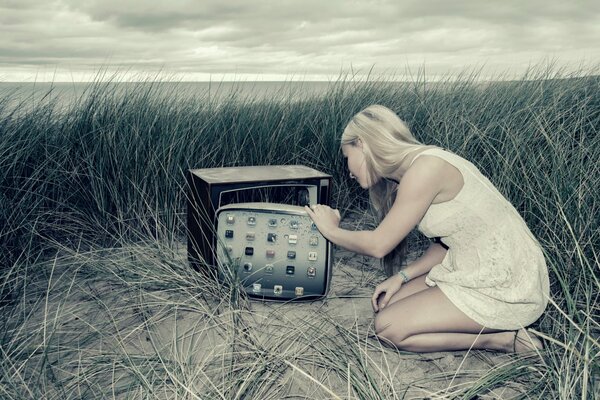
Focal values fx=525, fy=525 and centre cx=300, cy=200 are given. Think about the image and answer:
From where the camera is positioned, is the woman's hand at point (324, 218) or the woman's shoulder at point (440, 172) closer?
the woman's shoulder at point (440, 172)

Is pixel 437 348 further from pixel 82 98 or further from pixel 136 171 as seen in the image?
pixel 82 98

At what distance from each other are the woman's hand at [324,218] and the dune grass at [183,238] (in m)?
0.33

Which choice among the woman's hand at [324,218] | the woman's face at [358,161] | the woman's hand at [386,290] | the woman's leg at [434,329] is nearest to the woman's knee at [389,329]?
the woman's leg at [434,329]

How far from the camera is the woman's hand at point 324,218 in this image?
1.94 metres

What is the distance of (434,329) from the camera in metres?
1.87

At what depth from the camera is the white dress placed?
71.0 inches

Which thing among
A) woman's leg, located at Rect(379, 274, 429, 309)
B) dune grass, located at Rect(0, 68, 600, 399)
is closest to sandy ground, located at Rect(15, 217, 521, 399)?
dune grass, located at Rect(0, 68, 600, 399)

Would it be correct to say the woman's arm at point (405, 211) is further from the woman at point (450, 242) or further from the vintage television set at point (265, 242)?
the vintage television set at point (265, 242)

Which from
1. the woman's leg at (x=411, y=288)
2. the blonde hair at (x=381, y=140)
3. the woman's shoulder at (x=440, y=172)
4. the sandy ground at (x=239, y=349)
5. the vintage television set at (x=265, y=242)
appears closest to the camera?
the sandy ground at (x=239, y=349)

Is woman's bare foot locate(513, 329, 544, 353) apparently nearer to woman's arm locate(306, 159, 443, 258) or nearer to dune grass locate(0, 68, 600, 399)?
dune grass locate(0, 68, 600, 399)

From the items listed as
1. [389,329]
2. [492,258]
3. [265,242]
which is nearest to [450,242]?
[492,258]

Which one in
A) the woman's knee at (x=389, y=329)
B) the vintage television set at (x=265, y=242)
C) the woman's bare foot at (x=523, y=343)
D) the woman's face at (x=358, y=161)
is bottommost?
the woman's bare foot at (x=523, y=343)

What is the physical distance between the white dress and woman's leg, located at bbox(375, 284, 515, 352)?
0.15 feet

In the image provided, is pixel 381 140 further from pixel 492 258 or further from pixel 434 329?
pixel 434 329
